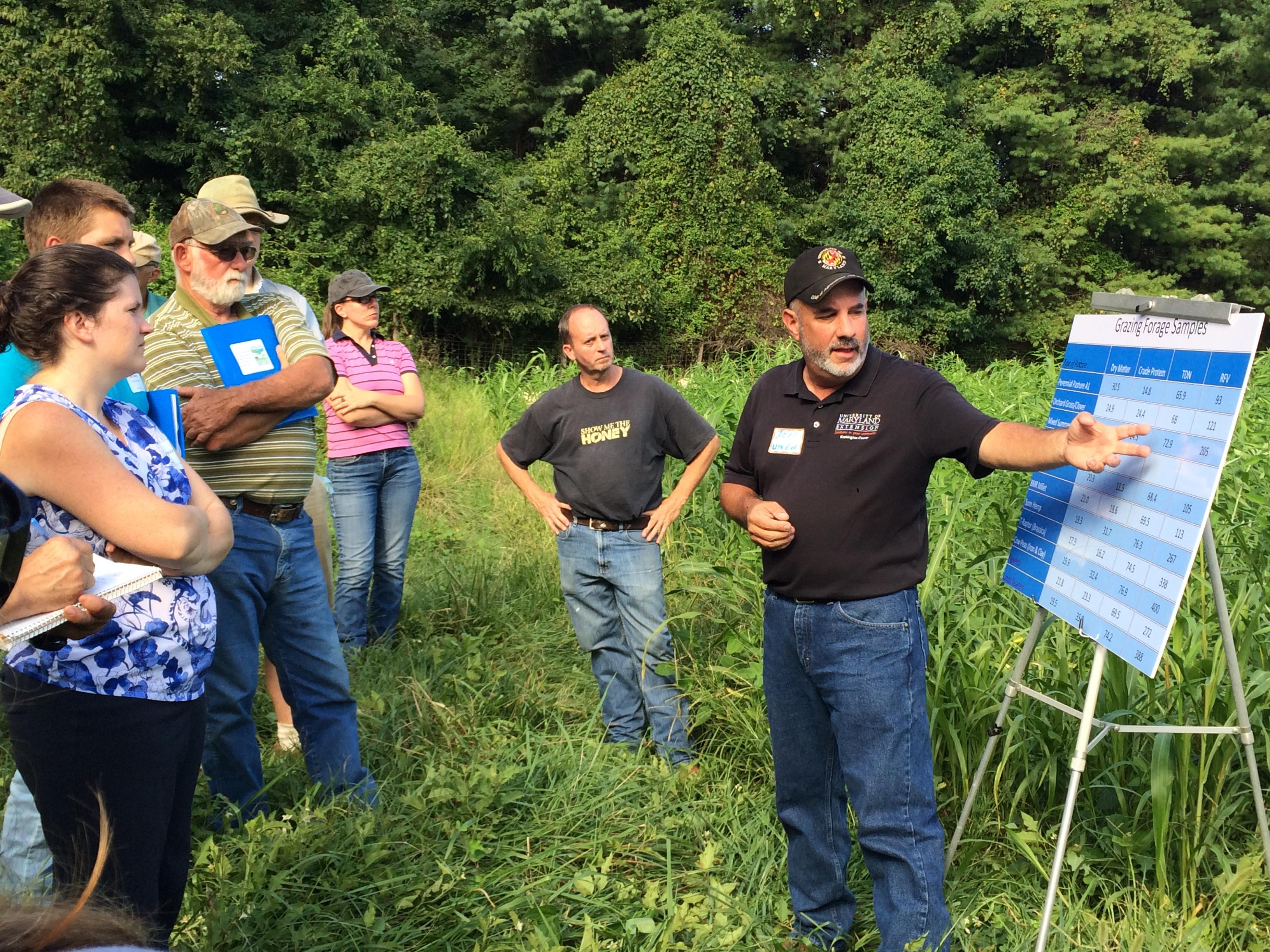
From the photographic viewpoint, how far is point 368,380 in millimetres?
5125

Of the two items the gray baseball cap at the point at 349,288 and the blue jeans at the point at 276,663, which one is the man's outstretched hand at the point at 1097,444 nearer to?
the blue jeans at the point at 276,663

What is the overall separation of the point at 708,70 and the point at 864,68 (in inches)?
174

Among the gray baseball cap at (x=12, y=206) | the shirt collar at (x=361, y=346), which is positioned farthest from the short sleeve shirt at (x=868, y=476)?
the shirt collar at (x=361, y=346)

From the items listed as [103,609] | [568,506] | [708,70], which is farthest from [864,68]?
[103,609]

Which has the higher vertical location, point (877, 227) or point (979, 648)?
point (979, 648)

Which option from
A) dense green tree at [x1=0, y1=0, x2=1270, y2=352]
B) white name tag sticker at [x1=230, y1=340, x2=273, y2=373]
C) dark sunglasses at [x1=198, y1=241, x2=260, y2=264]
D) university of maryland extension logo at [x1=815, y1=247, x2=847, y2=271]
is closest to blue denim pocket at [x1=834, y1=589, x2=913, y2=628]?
university of maryland extension logo at [x1=815, y1=247, x2=847, y2=271]

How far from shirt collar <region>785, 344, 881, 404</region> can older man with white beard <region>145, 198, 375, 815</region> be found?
1395 mm

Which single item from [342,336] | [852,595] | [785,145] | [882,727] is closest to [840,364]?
[852,595]

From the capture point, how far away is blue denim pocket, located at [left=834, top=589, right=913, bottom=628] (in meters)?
2.56

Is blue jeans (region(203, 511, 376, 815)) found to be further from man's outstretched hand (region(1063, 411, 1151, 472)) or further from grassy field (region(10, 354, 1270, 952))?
man's outstretched hand (region(1063, 411, 1151, 472))

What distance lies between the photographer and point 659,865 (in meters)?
3.10

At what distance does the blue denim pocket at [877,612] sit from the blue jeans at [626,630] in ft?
4.60

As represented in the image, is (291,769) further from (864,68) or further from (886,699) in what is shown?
(864,68)

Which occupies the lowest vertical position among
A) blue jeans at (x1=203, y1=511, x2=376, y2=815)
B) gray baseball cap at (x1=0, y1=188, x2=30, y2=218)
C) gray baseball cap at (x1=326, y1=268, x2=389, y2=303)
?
blue jeans at (x1=203, y1=511, x2=376, y2=815)
